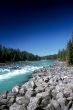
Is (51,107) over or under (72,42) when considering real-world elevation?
Result: under

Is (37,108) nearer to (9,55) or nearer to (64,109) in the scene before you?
(64,109)

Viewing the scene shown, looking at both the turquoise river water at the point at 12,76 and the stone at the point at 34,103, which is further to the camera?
the turquoise river water at the point at 12,76

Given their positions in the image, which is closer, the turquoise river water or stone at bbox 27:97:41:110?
stone at bbox 27:97:41:110

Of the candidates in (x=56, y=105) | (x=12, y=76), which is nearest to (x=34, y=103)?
(x=56, y=105)

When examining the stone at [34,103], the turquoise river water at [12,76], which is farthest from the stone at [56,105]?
the turquoise river water at [12,76]

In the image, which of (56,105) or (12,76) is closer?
(56,105)

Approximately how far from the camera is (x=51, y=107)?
10734 millimetres

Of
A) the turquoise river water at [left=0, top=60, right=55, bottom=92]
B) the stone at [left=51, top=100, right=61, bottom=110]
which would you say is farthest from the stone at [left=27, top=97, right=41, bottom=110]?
the turquoise river water at [left=0, top=60, right=55, bottom=92]

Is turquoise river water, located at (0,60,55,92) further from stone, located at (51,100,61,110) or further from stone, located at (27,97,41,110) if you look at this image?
stone, located at (51,100,61,110)

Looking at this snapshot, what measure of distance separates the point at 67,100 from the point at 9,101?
3659 millimetres

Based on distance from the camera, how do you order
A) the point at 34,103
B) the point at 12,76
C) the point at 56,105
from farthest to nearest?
the point at 12,76 → the point at 34,103 → the point at 56,105

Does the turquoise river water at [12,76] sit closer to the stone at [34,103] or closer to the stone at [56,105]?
the stone at [34,103]

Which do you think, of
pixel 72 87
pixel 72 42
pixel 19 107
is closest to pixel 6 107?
pixel 19 107

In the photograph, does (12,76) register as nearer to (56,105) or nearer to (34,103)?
(34,103)
